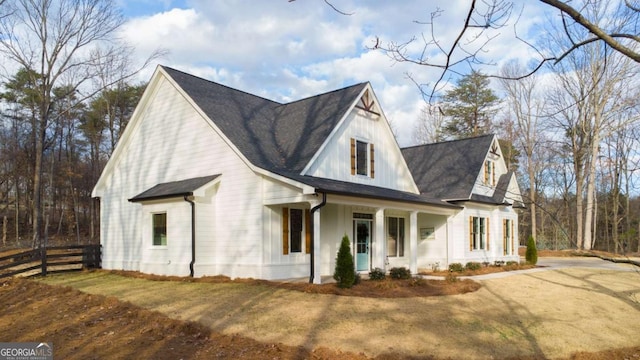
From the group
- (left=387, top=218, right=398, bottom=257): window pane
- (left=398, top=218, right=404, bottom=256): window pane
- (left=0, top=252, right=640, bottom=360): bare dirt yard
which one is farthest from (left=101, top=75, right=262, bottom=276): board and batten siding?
(left=398, top=218, right=404, bottom=256): window pane

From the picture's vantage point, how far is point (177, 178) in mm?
17594

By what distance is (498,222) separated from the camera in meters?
24.3

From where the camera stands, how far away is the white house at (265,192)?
596 inches

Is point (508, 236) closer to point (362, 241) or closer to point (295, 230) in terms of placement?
point (362, 241)

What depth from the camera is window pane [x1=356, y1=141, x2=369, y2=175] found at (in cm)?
1847

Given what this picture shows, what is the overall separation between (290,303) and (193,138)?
8.20m

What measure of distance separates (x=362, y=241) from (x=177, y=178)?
7.10m

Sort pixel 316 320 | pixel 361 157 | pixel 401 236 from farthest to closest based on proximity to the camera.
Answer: pixel 401 236
pixel 361 157
pixel 316 320

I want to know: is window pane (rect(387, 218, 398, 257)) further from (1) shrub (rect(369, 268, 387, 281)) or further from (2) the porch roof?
(1) shrub (rect(369, 268, 387, 281))

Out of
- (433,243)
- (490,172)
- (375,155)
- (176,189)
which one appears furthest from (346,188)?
(490,172)

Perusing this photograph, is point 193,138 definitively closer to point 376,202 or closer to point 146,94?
point 146,94

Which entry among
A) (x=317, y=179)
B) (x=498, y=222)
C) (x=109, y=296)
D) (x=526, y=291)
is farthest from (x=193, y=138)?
(x=498, y=222)

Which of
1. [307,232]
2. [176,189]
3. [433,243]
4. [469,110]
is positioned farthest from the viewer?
[469,110]

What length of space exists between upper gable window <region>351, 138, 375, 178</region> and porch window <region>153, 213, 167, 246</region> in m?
6.72
